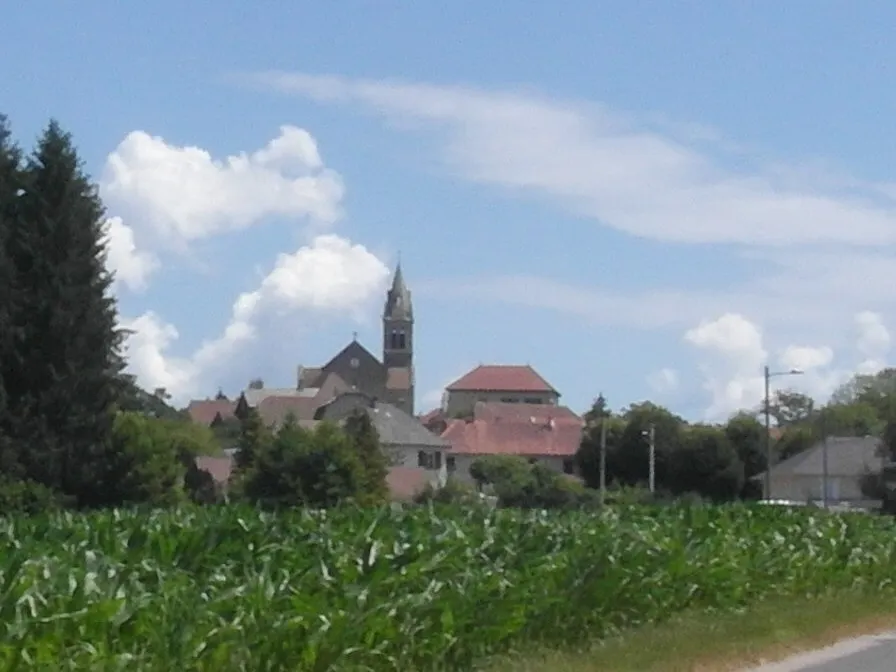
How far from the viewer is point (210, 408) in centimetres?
18038

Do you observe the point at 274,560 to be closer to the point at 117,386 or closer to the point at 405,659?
the point at 405,659

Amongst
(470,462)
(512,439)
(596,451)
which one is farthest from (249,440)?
(512,439)

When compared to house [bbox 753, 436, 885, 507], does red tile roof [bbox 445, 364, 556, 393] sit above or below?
above

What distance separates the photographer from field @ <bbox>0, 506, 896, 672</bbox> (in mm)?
11469

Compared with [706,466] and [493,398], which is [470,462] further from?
[493,398]

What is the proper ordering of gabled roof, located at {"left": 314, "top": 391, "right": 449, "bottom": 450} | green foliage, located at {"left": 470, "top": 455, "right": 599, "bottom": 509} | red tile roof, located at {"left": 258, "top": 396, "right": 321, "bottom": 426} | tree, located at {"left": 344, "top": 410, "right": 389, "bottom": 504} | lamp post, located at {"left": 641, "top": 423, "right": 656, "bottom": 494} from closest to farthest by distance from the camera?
tree, located at {"left": 344, "top": 410, "right": 389, "bottom": 504}, green foliage, located at {"left": 470, "top": 455, "right": 599, "bottom": 509}, lamp post, located at {"left": 641, "top": 423, "right": 656, "bottom": 494}, gabled roof, located at {"left": 314, "top": 391, "right": 449, "bottom": 450}, red tile roof, located at {"left": 258, "top": 396, "right": 321, "bottom": 426}

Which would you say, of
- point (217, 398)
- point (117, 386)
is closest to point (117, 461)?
point (117, 386)

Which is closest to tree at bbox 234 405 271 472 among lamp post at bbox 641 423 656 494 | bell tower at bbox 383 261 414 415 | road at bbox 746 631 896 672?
lamp post at bbox 641 423 656 494

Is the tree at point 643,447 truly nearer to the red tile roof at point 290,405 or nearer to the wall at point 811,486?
the wall at point 811,486

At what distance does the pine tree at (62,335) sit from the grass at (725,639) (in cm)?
3427

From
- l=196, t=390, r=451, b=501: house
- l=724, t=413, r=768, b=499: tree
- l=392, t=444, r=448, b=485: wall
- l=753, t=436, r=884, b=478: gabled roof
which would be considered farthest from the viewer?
l=392, t=444, r=448, b=485: wall

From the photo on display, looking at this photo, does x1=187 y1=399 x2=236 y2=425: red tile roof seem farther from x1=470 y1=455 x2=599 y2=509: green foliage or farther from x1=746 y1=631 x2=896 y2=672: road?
x1=746 y1=631 x2=896 y2=672: road

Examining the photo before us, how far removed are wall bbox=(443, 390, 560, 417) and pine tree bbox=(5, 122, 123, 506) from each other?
131650 mm

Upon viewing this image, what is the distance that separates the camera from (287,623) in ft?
41.7
